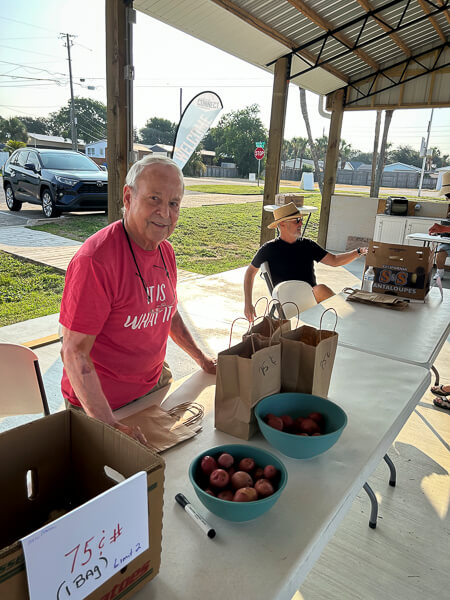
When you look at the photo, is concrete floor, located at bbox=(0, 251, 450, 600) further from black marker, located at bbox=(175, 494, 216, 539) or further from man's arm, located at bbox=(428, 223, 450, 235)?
man's arm, located at bbox=(428, 223, 450, 235)

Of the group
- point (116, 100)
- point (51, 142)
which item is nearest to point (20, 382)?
point (116, 100)

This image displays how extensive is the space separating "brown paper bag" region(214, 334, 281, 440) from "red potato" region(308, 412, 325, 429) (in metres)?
0.12

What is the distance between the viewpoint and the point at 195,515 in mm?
844

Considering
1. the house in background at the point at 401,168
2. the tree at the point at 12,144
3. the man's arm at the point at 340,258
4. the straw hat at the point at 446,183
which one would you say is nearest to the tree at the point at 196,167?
the house in background at the point at 401,168

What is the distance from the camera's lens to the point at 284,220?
3008 mm

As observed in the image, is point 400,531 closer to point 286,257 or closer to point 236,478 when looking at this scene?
point 236,478

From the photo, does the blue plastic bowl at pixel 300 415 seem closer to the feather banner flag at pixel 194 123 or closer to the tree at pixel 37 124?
the feather banner flag at pixel 194 123

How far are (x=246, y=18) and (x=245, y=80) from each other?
21535 mm

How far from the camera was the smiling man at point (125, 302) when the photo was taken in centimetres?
124

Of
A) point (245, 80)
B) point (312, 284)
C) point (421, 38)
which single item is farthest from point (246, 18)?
point (245, 80)

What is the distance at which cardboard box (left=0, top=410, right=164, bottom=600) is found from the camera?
65 cm

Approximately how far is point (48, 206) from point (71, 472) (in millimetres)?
6727

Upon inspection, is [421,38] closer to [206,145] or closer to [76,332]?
[76,332]

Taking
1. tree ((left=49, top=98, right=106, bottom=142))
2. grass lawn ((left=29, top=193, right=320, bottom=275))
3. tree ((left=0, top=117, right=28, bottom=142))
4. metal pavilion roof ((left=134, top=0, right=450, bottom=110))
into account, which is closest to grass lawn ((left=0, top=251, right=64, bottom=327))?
grass lawn ((left=29, top=193, right=320, bottom=275))
